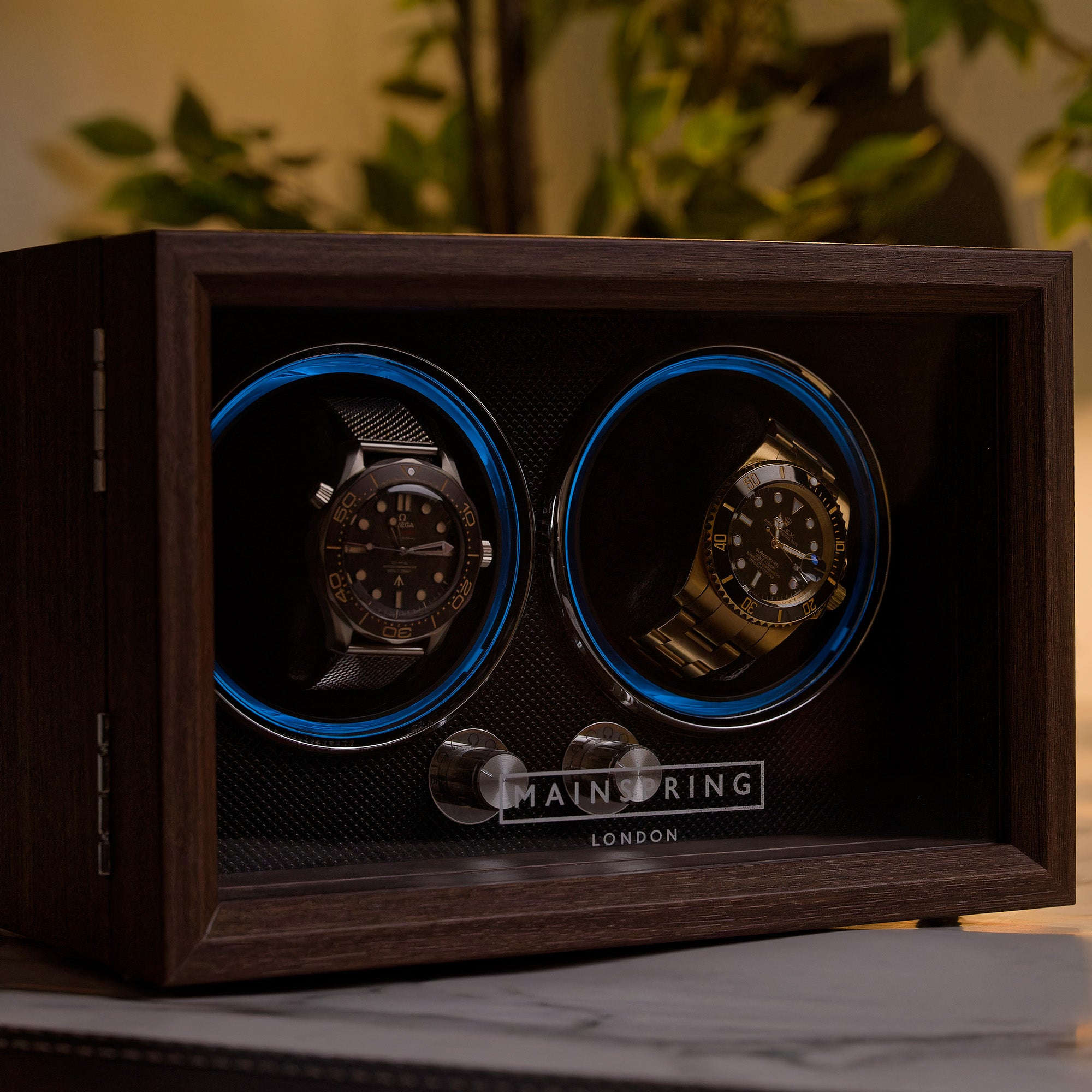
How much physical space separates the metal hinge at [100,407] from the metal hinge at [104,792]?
4.2 inches

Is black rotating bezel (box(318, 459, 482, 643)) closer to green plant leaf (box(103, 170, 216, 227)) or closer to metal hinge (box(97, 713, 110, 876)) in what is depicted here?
metal hinge (box(97, 713, 110, 876))

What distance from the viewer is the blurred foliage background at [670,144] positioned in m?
1.30

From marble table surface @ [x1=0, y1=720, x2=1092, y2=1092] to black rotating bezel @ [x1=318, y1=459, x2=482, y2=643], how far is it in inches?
6.6

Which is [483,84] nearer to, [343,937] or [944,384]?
[944,384]

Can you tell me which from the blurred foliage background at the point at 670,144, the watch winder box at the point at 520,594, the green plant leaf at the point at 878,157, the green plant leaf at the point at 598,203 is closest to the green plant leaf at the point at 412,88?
the blurred foliage background at the point at 670,144

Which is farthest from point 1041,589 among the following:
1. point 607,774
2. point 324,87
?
point 324,87

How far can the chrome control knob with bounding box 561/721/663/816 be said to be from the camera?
2.37 feet

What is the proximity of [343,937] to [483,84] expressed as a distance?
122 cm

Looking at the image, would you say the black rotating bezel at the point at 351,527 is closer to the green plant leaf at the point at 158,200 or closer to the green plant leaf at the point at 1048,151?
the green plant leaf at the point at 158,200

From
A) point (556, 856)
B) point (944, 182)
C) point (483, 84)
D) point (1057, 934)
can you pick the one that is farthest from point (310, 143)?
point (1057, 934)

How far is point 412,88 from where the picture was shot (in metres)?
1.48

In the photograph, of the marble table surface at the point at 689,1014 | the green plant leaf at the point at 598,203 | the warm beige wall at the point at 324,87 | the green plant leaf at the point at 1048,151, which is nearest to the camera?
the marble table surface at the point at 689,1014

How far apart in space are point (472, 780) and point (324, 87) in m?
1.01

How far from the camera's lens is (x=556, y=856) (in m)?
0.69
